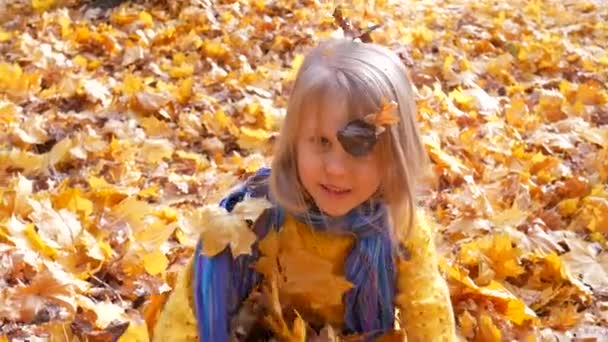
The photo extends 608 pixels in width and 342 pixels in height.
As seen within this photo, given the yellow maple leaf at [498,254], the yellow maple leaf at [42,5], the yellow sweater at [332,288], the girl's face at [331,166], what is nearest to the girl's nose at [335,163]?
the girl's face at [331,166]

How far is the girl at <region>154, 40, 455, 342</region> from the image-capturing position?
1609 millimetres

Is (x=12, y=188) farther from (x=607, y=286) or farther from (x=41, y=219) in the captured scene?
(x=607, y=286)

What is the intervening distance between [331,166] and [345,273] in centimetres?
35

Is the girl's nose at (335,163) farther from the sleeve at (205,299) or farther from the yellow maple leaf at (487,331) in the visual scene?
the yellow maple leaf at (487,331)

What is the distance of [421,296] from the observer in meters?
1.87

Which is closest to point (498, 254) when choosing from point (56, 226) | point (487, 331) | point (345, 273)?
point (487, 331)

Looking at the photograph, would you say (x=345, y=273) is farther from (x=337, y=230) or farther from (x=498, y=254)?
(x=498, y=254)

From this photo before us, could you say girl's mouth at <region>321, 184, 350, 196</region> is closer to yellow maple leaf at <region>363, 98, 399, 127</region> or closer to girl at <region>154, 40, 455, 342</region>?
girl at <region>154, 40, 455, 342</region>

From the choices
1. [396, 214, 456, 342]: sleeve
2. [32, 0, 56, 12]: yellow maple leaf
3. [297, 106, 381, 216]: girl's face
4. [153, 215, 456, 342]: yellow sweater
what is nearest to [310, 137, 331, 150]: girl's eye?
A: [297, 106, 381, 216]: girl's face

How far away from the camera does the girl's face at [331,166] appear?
1612mm

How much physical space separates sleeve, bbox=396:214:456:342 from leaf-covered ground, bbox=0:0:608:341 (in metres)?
0.26

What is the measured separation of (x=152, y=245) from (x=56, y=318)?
0.38 m

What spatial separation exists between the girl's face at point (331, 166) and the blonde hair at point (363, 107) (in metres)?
0.03

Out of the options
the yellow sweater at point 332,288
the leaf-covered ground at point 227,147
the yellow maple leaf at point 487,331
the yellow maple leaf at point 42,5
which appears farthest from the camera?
the yellow maple leaf at point 42,5
